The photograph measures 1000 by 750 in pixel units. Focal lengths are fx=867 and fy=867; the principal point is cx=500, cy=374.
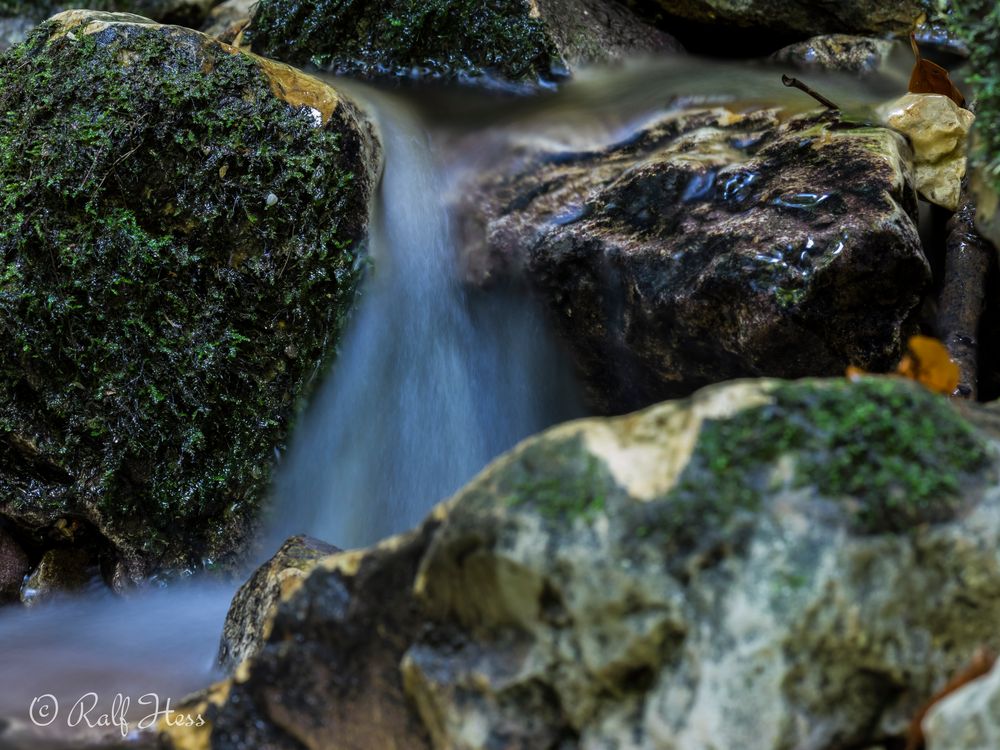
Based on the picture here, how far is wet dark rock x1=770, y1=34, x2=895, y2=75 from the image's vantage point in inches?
228

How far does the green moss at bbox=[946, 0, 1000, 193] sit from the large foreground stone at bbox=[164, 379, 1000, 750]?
106 cm

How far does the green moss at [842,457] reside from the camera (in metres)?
1.77

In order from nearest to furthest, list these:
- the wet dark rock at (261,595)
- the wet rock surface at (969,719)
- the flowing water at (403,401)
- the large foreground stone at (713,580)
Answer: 1. the wet rock surface at (969,719)
2. the large foreground stone at (713,580)
3. the wet dark rock at (261,595)
4. the flowing water at (403,401)

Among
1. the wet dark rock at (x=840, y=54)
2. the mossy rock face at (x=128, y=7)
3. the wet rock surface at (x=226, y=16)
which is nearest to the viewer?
the wet dark rock at (x=840, y=54)

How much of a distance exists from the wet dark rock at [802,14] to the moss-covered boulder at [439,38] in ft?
2.85

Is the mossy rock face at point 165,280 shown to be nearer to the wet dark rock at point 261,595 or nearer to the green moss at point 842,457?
the wet dark rock at point 261,595

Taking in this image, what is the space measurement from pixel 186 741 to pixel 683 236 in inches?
108

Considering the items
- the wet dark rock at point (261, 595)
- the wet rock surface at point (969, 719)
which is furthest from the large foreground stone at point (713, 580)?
the wet dark rock at point (261, 595)

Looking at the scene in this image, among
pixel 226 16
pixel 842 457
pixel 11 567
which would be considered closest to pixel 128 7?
pixel 226 16

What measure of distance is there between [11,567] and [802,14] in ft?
20.4

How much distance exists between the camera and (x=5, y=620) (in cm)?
413

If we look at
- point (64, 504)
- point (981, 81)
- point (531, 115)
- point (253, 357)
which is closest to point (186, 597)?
point (64, 504)

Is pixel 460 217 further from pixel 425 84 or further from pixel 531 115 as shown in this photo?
pixel 425 84

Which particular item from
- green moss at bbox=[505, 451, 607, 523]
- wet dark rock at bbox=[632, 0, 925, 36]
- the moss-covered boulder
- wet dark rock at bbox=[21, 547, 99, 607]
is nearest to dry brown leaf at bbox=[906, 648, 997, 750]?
green moss at bbox=[505, 451, 607, 523]
